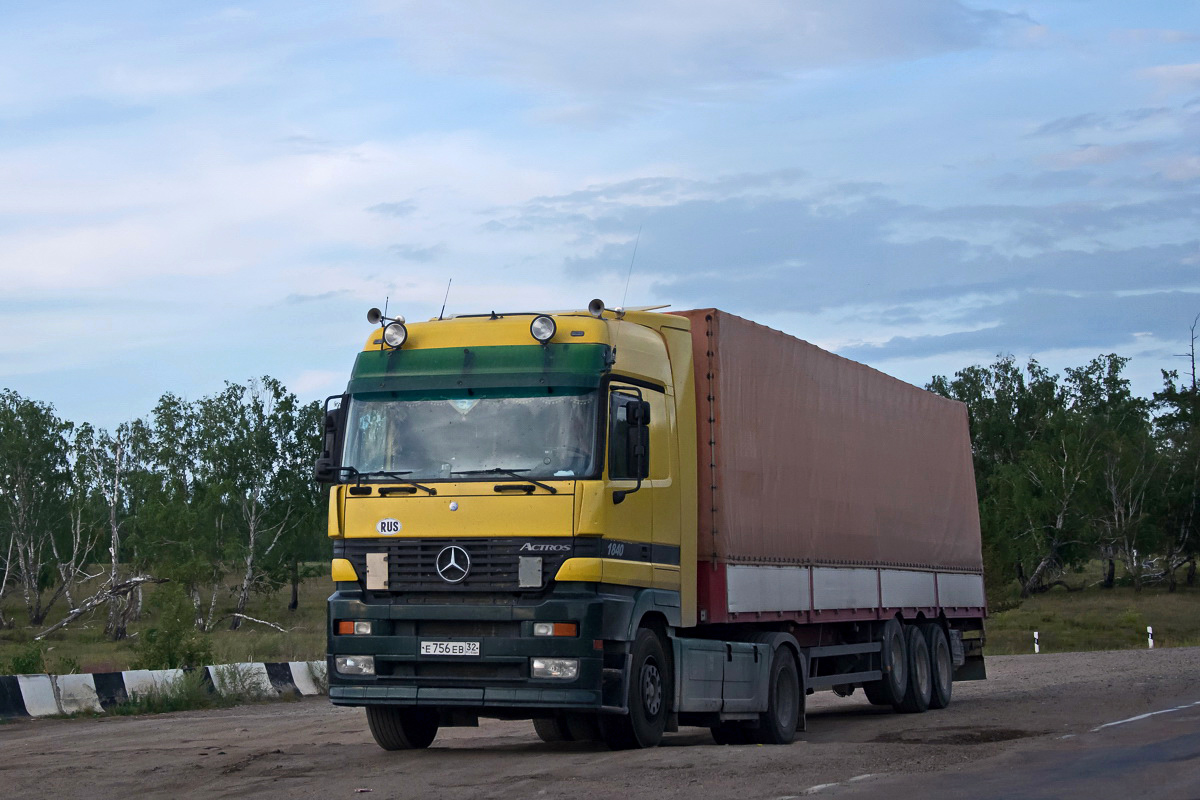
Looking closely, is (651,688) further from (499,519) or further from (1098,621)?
(1098,621)

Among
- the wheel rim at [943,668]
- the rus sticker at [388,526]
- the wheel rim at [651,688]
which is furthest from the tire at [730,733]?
the wheel rim at [943,668]

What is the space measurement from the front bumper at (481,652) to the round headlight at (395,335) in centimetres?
218

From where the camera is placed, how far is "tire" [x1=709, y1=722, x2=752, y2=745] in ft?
44.8

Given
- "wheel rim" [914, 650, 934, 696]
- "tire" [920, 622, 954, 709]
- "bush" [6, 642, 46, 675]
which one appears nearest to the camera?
"wheel rim" [914, 650, 934, 696]

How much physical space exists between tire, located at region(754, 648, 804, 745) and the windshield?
3.91 meters

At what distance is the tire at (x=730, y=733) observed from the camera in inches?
538

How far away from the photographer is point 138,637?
4094 centimetres

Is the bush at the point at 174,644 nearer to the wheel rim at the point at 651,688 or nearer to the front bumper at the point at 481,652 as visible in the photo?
the front bumper at the point at 481,652

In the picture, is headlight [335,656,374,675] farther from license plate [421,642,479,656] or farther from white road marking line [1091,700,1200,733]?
white road marking line [1091,700,1200,733]

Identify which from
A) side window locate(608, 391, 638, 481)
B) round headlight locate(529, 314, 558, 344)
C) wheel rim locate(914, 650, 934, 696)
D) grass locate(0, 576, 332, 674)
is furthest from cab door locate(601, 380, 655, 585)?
grass locate(0, 576, 332, 674)

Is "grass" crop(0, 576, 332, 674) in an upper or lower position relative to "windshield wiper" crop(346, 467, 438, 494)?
lower

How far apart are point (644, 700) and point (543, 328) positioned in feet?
10.6

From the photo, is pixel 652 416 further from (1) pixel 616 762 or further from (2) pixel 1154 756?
(2) pixel 1154 756

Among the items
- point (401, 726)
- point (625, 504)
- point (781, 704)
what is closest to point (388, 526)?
point (625, 504)
